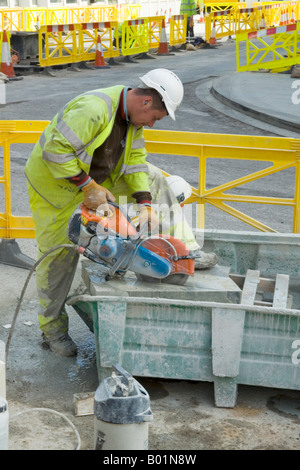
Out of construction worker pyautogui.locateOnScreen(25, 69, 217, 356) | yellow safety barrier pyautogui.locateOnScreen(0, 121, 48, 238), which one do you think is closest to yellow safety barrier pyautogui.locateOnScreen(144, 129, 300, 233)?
yellow safety barrier pyautogui.locateOnScreen(0, 121, 48, 238)

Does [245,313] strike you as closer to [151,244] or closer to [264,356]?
[264,356]

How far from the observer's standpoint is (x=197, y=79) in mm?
18250

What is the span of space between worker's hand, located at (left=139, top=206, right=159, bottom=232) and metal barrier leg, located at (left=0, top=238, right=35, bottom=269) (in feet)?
6.99

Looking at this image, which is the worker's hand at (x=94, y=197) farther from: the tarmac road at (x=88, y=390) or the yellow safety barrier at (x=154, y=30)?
the yellow safety barrier at (x=154, y=30)

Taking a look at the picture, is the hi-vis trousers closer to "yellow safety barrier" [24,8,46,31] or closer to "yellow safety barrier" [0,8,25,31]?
"yellow safety barrier" [0,8,25,31]

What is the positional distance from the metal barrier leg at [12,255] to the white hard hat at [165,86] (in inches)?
101

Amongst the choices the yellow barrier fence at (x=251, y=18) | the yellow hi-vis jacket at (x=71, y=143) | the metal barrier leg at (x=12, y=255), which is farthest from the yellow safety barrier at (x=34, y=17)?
the yellow hi-vis jacket at (x=71, y=143)

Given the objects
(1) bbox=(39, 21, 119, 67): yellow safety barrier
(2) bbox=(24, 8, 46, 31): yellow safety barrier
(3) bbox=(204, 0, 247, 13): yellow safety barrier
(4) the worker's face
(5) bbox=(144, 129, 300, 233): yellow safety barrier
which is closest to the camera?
(4) the worker's face

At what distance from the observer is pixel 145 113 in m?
4.52

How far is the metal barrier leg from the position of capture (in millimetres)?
6547

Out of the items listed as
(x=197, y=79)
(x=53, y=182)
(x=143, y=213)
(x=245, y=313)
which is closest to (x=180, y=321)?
(x=245, y=313)

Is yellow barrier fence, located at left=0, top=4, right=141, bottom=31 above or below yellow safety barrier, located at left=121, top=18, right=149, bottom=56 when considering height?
above

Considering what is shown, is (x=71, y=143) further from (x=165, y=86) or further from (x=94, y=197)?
(x=165, y=86)
